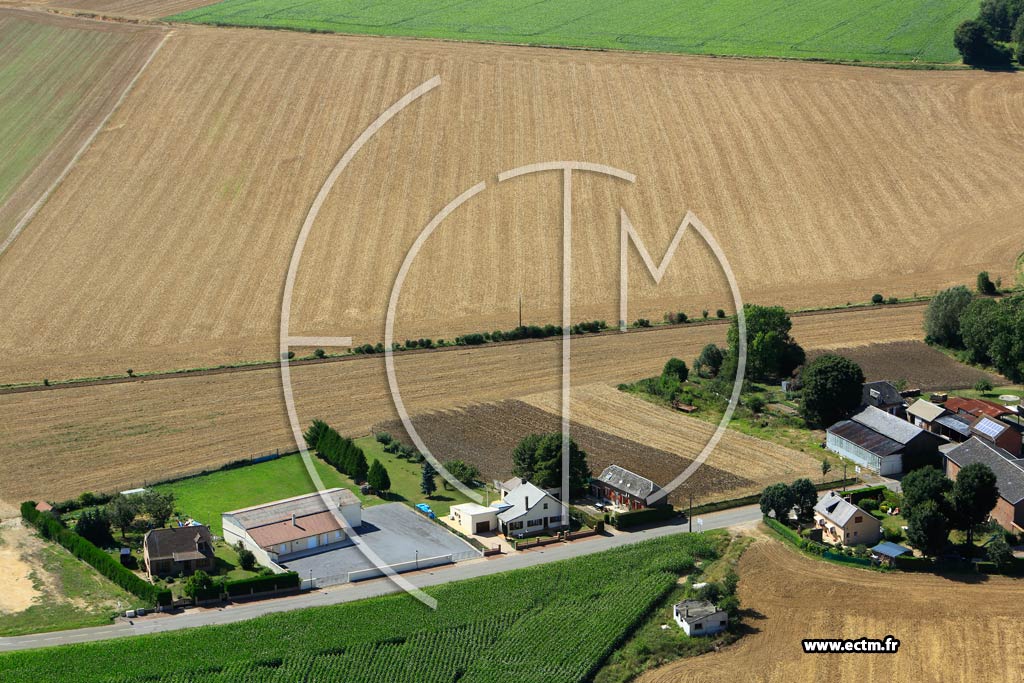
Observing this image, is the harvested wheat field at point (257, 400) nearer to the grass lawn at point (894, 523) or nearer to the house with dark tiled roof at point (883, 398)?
the house with dark tiled roof at point (883, 398)

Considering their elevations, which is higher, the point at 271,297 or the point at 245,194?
the point at 245,194

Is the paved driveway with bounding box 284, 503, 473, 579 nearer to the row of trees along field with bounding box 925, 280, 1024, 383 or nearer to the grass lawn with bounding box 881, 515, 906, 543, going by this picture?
the grass lawn with bounding box 881, 515, 906, 543

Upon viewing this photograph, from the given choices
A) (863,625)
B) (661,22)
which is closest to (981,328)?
(863,625)

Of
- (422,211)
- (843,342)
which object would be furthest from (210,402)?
(843,342)

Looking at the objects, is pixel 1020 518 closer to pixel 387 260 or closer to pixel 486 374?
pixel 486 374

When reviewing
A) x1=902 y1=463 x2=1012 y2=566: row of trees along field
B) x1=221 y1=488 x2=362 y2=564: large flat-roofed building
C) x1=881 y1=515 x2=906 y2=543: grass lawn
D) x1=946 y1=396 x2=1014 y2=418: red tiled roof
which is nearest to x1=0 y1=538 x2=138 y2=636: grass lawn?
x1=221 y1=488 x2=362 y2=564: large flat-roofed building

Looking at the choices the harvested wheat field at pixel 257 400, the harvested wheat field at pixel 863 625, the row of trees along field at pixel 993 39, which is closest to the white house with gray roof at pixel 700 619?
the harvested wheat field at pixel 863 625
